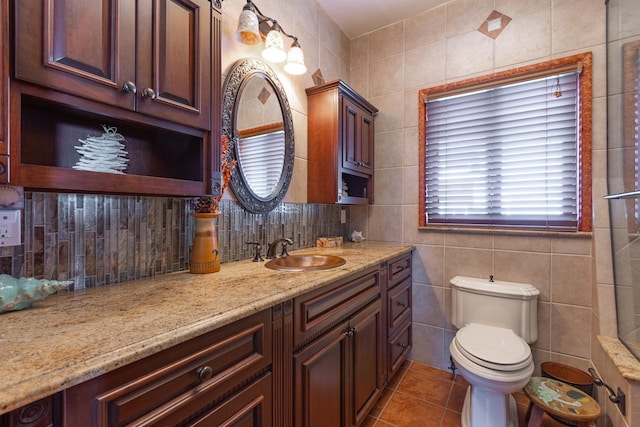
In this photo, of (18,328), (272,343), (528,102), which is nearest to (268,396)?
(272,343)

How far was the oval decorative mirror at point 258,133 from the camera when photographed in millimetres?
1535

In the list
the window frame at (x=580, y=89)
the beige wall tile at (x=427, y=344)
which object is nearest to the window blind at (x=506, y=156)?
the window frame at (x=580, y=89)

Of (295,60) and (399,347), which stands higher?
(295,60)

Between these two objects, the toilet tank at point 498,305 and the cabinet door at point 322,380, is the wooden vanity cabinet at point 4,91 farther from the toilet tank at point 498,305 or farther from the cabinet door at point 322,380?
the toilet tank at point 498,305

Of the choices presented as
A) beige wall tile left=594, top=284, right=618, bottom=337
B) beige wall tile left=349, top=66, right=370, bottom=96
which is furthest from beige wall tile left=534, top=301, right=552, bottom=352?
beige wall tile left=349, top=66, right=370, bottom=96

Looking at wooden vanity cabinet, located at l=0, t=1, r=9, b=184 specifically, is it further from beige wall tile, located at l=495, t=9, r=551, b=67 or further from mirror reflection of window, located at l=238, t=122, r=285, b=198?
beige wall tile, located at l=495, t=9, r=551, b=67

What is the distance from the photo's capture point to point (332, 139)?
200 cm

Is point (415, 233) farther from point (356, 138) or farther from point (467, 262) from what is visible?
point (356, 138)

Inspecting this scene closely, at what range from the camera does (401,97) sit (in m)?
2.39

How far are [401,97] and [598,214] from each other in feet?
5.04

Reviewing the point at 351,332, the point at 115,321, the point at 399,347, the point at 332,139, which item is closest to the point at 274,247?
the point at 351,332

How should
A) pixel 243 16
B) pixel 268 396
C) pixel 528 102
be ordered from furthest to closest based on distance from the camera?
1. pixel 528 102
2. pixel 243 16
3. pixel 268 396

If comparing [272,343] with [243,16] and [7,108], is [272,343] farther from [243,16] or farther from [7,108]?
[243,16]

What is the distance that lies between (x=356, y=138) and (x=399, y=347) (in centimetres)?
158
